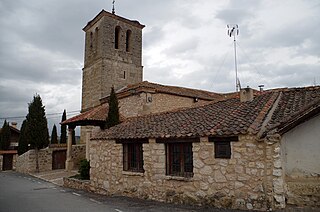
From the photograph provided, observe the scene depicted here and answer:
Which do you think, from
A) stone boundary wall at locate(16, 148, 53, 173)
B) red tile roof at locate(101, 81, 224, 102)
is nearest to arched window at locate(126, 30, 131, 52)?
red tile roof at locate(101, 81, 224, 102)

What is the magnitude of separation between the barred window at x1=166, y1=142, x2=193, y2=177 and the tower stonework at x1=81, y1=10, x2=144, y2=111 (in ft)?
52.3

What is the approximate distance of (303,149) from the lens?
720 cm

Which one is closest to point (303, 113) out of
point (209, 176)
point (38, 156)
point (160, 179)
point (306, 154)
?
point (306, 154)

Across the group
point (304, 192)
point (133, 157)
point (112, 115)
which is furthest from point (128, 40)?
Answer: point (304, 192)

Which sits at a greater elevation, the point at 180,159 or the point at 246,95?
the point at 246,95

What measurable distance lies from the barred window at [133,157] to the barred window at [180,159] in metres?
1.32

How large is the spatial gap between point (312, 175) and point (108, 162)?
7.32m

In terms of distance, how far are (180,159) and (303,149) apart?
3.61 meters

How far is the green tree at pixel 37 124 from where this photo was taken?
23517 mm

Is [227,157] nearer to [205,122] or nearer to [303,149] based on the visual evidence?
[205,122]

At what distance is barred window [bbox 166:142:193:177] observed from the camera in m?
8.84

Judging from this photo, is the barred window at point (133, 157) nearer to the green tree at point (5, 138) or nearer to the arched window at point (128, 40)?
the arched window at point (128, 40)

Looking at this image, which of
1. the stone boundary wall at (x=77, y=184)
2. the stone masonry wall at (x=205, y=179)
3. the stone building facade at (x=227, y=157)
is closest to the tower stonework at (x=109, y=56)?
the stone boundary wall at (x=77, y=184)

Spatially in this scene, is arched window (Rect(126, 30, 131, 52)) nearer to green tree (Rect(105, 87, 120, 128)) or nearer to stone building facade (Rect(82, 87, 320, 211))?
green tree (Rect(105, 87, 120, 128))
